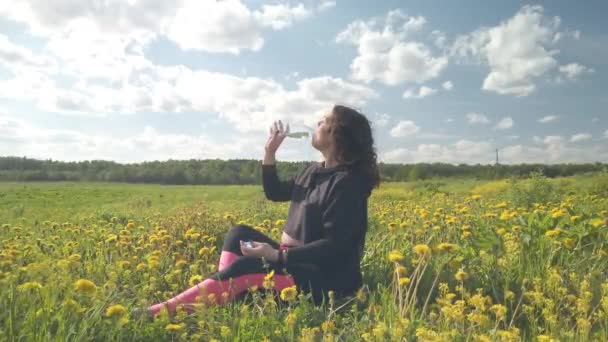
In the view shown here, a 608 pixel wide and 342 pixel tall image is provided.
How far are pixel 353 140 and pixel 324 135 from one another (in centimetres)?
22

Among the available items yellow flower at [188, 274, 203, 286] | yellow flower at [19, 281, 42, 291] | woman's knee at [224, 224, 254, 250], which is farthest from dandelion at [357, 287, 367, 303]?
yellow flower at [19, 281, 42, 291]

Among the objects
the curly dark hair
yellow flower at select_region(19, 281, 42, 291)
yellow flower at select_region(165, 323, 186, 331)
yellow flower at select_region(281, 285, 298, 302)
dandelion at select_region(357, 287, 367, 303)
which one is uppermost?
the curly dark hair

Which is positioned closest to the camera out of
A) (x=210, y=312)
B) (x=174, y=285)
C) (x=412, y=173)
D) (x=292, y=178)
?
(x=210, y=312)

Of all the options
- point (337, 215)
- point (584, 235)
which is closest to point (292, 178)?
point (337, 215)

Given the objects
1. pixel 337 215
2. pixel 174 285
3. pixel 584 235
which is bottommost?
pixel 174 285

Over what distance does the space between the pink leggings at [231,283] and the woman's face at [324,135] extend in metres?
0.98

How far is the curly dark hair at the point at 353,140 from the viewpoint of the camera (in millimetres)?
3631

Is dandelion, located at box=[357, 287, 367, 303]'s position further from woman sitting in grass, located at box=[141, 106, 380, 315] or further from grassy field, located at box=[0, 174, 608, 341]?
woman sitting in grass, located at box=[141, 106, 380, 315]

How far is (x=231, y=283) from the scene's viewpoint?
327 centimetres

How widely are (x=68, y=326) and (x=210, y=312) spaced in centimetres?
75

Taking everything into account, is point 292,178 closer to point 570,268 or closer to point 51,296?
point 51,296

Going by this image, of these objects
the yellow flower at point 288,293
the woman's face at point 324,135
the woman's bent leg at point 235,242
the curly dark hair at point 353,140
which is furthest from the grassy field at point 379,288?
the woman's face at point 324,135

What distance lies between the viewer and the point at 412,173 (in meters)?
52.8

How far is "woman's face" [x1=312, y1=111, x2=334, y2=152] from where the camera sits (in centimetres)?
366
